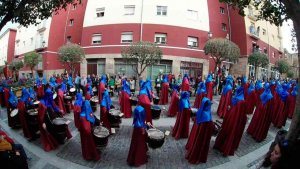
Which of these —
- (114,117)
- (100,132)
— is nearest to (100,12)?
(114,117)

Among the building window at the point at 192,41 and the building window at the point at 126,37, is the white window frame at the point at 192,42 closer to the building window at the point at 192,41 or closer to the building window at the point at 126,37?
the building window at the point at 192,41

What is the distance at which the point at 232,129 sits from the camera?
9.93 m

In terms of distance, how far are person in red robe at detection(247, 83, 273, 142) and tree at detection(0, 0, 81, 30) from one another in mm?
8471

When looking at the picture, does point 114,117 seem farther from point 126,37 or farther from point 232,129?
point 126,37

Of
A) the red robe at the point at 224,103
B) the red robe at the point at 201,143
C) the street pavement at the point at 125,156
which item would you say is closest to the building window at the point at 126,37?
the red robe at the point at 224,103

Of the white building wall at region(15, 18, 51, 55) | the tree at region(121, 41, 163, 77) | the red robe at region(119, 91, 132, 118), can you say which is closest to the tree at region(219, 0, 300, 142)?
the red robe at region(119, 91, 132, 118)

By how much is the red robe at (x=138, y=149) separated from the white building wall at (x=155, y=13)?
23381mm

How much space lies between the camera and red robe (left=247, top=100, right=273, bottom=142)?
11.6 meters

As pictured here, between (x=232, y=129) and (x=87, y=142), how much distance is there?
4.96 metres

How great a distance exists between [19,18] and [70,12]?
93.2ft

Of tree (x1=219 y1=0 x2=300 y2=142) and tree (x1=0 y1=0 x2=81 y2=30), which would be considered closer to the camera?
tree (x1=219 y1=0 x2=300 y2=142)

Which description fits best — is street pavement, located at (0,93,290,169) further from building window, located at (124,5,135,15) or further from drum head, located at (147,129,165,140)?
building window, located at (124,5,135,15)

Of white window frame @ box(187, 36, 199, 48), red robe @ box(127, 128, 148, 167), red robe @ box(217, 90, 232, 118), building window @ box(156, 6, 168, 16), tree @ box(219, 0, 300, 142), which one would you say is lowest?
red robe @ box(127, 128, 148, 167)

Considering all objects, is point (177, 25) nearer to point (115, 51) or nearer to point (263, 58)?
point (115, 51)
